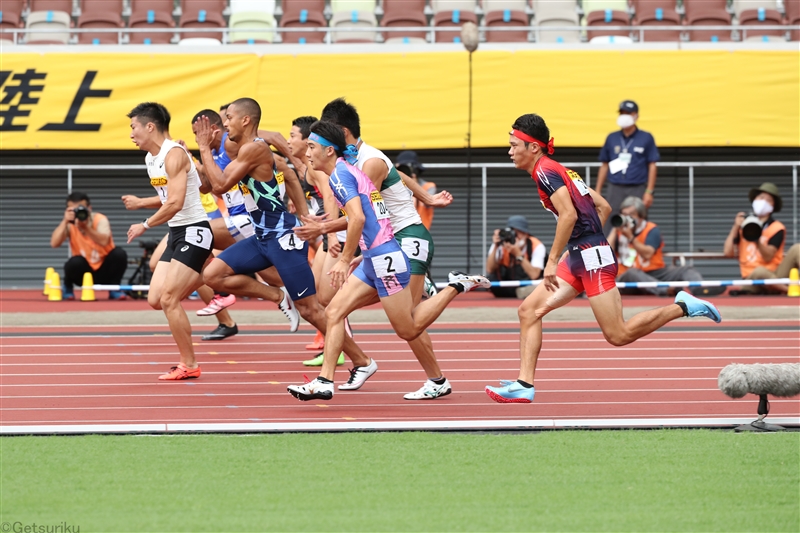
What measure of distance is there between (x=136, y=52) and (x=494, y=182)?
583cm

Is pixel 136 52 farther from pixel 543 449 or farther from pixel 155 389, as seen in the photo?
pixel 543 449

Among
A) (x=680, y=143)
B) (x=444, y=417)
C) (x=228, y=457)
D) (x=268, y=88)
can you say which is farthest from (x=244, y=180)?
(x=680, y=143)

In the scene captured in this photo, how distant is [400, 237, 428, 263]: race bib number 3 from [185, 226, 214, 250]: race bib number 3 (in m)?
1.90

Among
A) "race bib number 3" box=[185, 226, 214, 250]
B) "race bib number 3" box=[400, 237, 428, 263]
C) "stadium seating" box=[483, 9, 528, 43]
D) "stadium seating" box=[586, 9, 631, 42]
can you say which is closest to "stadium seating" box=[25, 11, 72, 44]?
"stadium seating" box=[483, 9, 528, 43]

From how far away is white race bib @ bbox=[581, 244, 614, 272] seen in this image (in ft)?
25.4

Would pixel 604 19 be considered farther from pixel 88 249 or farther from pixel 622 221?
pixel 88 249

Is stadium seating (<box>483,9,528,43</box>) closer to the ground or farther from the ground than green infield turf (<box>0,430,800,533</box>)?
farther from the ground

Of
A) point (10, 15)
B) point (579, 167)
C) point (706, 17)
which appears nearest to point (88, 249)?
point (10, 15)

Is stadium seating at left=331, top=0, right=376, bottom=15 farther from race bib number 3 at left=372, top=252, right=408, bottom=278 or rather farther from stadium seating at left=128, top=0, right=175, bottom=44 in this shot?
race bib number 3 at left=372, top=252, right=408, bottom=278

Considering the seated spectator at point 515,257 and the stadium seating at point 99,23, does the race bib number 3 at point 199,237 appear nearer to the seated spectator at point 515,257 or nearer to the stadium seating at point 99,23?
the seated spectator at point 515,257

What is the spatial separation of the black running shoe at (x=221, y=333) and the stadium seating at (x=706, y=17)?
10859 mm

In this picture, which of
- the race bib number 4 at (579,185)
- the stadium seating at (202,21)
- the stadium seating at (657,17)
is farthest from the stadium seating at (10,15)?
the race bib number 4 at (579,185)

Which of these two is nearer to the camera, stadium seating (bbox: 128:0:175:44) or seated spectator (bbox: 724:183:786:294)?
seated spectator (bbox: 724:183:786:294)

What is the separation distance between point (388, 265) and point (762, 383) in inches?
96.7
